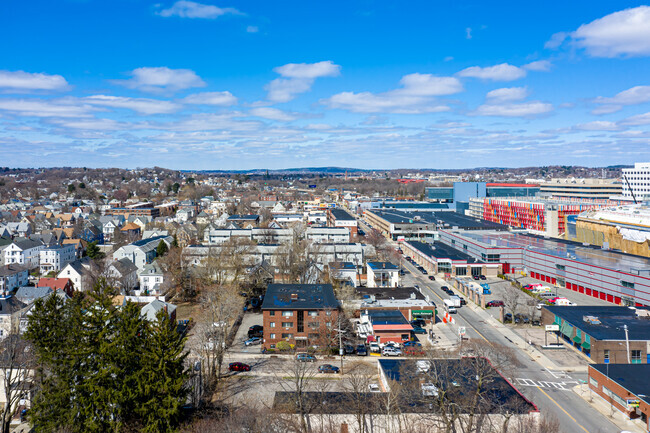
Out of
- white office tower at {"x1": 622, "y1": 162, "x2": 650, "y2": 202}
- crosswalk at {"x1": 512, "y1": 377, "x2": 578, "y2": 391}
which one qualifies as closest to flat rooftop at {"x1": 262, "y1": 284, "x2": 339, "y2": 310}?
crosswalk at {"x1": 512, "y1": 377, "x2": 578, "y2": 391}

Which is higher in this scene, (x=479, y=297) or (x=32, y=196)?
(x=32, y=196)

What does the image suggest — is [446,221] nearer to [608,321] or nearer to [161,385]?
[608,321]

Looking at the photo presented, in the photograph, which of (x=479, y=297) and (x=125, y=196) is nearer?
(x=479, y=297)

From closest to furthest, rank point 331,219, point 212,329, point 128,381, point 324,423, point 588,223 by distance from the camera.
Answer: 1. point 128,381
2. point 324,423
3. point 212,329
4. point 588,223
5. point 331,219

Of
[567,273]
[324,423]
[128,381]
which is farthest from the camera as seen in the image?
[567,273]

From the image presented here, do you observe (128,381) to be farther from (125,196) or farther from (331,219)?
(125,196)

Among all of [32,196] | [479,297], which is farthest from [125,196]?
[479,297]

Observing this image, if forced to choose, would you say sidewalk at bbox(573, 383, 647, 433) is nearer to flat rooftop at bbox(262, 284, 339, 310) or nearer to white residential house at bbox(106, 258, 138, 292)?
flat rooftop at bbox(262, 284, 339, 310)

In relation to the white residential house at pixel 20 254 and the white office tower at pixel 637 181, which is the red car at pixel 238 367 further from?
the white office tower at pixel 637 181
